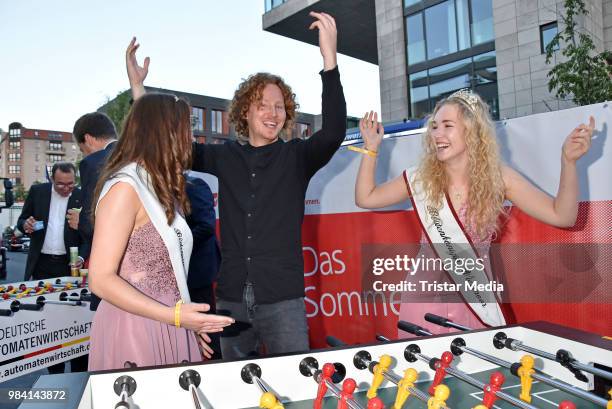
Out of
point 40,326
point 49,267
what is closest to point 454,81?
point 49,267

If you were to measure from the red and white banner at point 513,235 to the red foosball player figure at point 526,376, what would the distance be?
5.96ft

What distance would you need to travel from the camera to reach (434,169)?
7.76 ft

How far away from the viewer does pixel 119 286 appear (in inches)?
58.2

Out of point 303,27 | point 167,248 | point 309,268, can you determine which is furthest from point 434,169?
point 303,27

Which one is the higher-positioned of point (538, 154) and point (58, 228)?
point (538, 154)

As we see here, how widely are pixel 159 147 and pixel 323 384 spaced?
0.99m

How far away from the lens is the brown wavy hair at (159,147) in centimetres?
170

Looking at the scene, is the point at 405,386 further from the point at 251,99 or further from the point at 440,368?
the point at 251,99

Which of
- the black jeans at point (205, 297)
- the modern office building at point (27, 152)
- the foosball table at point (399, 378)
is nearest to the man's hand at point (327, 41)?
the foosball table at point (399, 378)

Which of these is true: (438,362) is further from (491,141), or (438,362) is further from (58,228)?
(58,228)

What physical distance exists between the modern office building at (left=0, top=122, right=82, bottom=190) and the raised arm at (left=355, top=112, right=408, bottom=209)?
81297 millimetres

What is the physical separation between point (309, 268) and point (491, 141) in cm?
210

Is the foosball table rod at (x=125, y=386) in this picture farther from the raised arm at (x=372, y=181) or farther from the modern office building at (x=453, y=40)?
the modern office building at (x=453, y=40)

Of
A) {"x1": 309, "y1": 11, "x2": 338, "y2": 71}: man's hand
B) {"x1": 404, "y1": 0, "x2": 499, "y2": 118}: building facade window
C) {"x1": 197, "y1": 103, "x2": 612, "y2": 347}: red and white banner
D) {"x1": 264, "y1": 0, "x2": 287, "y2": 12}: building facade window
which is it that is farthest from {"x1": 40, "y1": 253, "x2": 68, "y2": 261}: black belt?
{"x1": 264, "y1": 0, "x2": 287, "y2": 12}: building facade window
